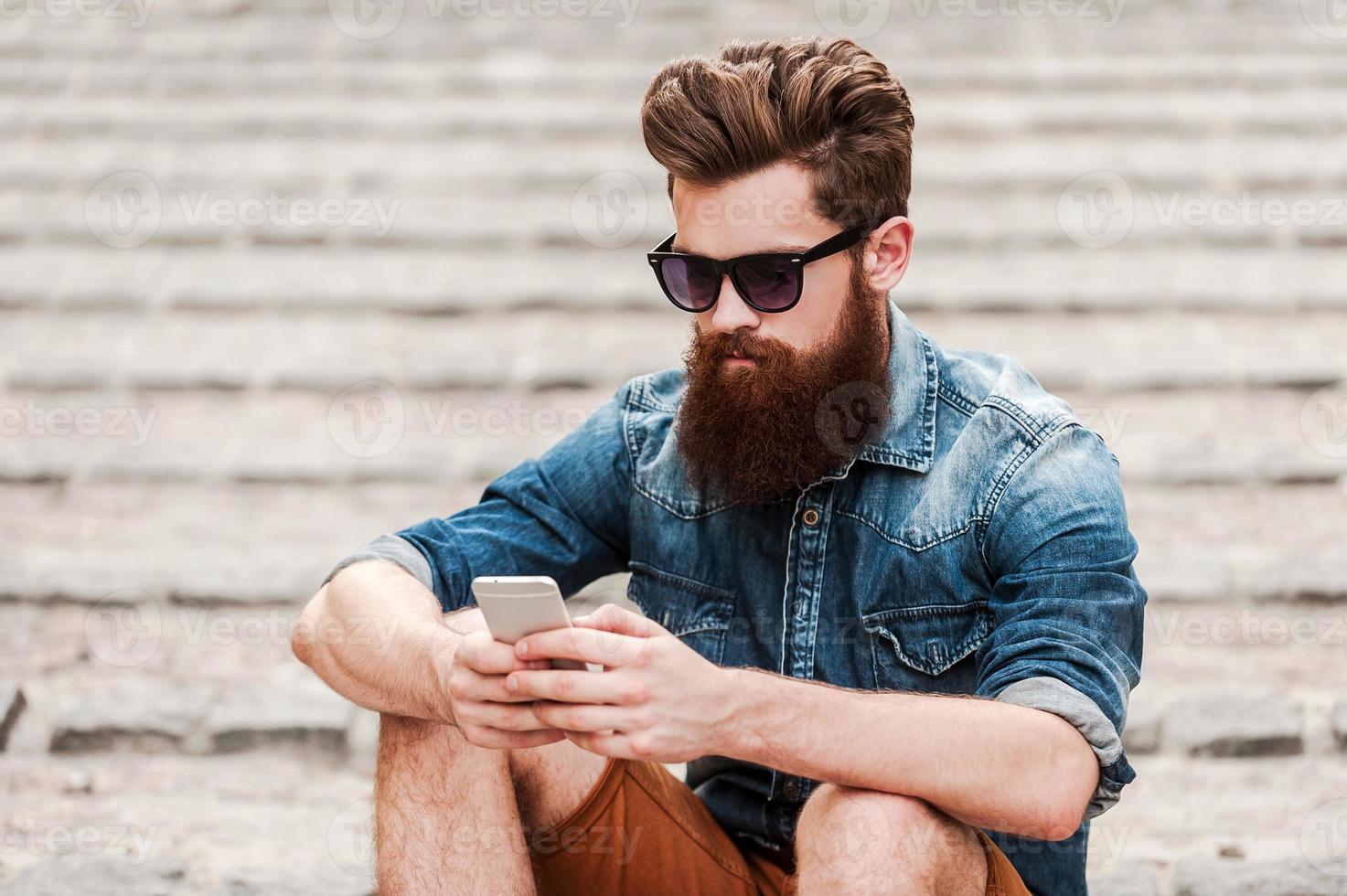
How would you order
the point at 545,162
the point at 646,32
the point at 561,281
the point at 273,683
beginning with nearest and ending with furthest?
1. the point at 273,683
2. the point at 561,281
3. the point at 545,162
4. the point at 646,32

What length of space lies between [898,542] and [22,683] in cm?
247

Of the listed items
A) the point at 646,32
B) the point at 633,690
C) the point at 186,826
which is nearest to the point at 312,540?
the point at 186,826

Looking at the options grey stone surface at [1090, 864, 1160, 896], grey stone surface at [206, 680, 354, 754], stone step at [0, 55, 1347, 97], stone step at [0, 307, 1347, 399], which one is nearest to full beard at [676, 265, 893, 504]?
grey stone surface at [1090, 864, 1160, 896]

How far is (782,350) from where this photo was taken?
214cm

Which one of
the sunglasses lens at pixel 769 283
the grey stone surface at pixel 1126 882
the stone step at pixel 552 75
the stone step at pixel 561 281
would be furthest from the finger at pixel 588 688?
the stone step at pixel 552 75

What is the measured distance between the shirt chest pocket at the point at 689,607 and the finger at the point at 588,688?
52 cm

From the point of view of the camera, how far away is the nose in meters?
2.10

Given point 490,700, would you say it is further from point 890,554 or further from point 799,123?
point 799,123

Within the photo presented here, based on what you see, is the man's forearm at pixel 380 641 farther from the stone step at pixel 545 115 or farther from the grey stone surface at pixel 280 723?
the stone step at pixel 545 115

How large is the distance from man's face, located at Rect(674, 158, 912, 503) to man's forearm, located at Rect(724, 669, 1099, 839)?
459mm

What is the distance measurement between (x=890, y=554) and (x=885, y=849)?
54cm

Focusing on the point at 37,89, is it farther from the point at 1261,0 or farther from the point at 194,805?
the point at 1261,0

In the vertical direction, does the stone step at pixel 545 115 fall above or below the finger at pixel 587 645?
above

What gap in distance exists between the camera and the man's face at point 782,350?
2.10 meters
